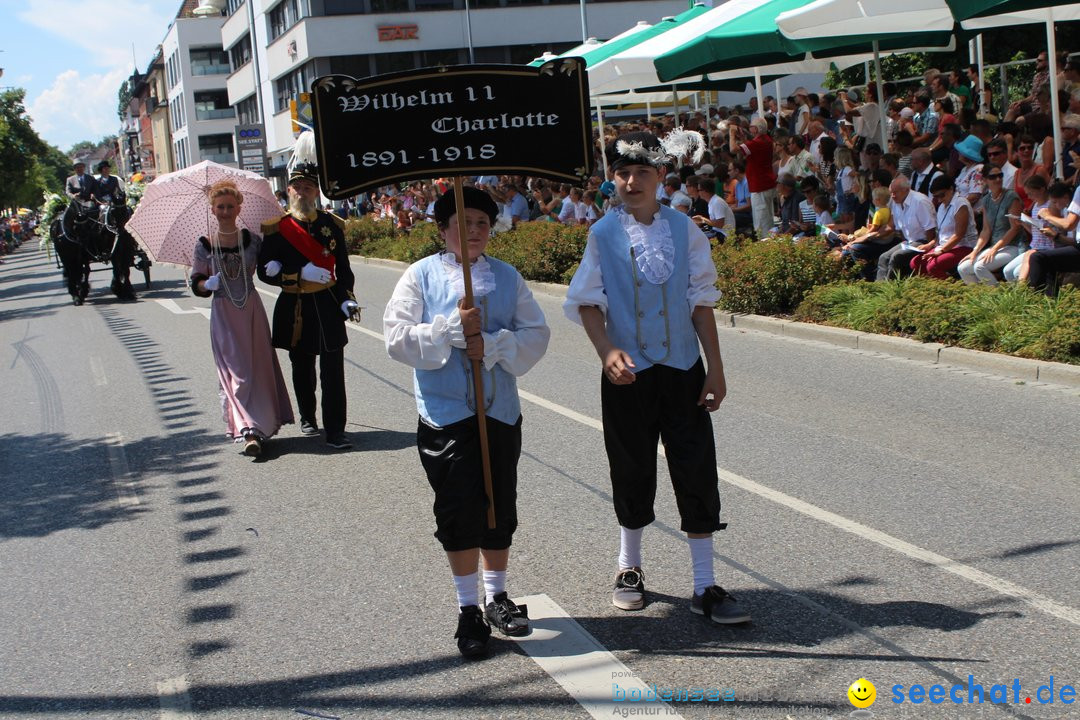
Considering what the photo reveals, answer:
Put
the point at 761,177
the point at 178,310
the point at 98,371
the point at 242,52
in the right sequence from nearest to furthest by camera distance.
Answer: the point at 98,371 → the point at 761,177 → the point at 178,310 → the point at 242,52

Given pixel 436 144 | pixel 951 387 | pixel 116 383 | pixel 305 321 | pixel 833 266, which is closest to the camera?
pixel 436 144

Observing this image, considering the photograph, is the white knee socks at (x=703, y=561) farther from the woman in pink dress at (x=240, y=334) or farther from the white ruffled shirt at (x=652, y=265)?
the woman in pink dress at (x=240, y=334)

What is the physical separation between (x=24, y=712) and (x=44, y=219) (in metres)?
21.7

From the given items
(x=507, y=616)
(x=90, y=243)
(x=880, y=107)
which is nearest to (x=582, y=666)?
(x=507, y=616)

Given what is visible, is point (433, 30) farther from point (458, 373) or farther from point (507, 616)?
point (507, 616)

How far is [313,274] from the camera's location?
791 centimetres

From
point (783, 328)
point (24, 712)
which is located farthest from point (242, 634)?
point (783, 328)

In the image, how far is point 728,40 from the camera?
45.9ft

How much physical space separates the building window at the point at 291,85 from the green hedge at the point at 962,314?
3783 centimetres

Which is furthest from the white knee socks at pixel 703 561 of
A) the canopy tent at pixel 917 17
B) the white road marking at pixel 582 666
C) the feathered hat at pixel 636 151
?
the canopy tent at pixel 917 17

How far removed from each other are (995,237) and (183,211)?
7.96 m

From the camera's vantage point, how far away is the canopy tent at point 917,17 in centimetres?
1007

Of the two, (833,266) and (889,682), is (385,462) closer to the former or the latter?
(889,682)

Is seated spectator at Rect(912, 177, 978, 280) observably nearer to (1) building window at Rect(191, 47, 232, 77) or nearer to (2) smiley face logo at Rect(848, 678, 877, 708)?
(2) smiley face logo at Rect(848, 678, 877, 708)
